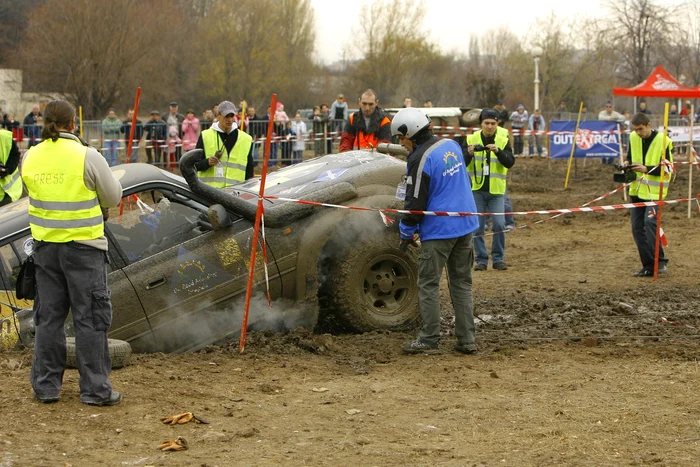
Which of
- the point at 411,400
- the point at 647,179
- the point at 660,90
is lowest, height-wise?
the point at 411,400

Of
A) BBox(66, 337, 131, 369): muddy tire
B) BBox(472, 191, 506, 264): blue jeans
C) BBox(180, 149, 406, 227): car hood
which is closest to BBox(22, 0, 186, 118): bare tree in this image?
BBox(472, 191, 506, 264): blue jeans

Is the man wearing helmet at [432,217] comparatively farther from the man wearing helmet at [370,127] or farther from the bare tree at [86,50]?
the bare tree at [86,50]

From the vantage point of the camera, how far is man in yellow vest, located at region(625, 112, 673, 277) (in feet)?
37.0

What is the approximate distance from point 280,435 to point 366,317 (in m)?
2.56

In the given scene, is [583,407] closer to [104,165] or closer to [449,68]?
[104,165]

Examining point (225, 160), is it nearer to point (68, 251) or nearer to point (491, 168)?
point (491, 168)

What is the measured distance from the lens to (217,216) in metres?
7.42

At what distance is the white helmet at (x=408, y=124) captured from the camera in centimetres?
743

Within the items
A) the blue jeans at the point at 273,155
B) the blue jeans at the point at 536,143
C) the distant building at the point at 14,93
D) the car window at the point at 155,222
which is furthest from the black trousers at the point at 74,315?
the distant building at the point at 14,93

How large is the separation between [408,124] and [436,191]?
557 millimetres

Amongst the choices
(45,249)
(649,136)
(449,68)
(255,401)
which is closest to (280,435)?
(255,401)

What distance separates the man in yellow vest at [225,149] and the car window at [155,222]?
212 centimetres

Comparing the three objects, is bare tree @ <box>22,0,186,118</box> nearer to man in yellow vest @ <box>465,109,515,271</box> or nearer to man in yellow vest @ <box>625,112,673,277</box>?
man in yellow vest @ <box>465,109,515,271</box>

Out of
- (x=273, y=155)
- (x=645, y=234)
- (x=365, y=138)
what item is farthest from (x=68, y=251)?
(x=273, y=155)
